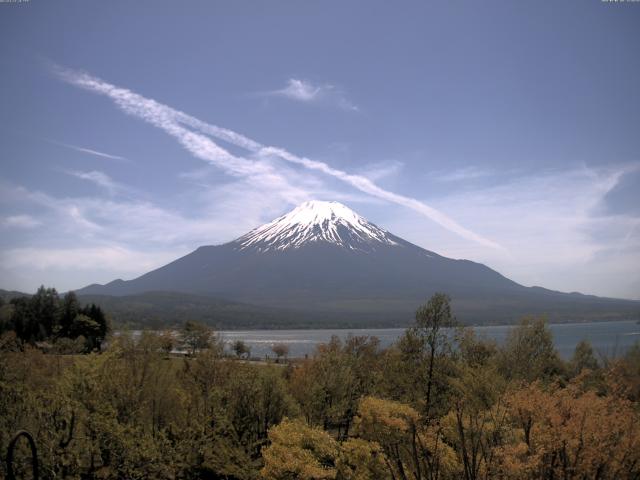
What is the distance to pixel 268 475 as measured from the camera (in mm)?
15430

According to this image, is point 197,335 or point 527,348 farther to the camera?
point 197,335

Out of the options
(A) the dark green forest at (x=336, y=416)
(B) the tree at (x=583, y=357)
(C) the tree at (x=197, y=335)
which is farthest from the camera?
(C) the tree at (x=197, y=335)

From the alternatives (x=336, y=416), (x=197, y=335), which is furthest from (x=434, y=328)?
(x=197, y=335)

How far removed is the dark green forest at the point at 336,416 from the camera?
516 inches

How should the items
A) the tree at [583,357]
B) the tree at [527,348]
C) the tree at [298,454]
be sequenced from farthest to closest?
the tree at [583,357] → the tree at [527,348] → the tree at [298,454]

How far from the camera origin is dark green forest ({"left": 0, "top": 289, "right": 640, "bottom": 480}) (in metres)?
13.1

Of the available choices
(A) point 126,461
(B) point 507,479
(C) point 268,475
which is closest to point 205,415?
(A) point 126,461

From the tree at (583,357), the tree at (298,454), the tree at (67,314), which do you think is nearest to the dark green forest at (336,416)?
the tree at (298,454)

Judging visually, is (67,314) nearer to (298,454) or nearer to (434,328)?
(434,328)

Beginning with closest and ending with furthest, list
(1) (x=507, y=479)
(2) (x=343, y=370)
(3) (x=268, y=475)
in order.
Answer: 1. (1) (x=507, y=479)
2. (3) (x=268, y=475)
3. (2) (x=343, y=370)

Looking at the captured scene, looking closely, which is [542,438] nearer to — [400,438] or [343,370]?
[400,438]

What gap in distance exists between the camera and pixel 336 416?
84.3 ft

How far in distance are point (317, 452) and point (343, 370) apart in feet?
39.7

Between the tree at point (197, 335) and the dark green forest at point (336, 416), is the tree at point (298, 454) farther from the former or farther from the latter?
the tree at point (197, 335)
